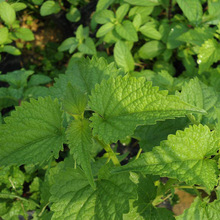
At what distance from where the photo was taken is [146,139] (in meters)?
1.39

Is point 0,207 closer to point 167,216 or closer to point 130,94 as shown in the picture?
point 167,216

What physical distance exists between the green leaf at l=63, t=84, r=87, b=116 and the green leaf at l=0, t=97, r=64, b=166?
0.13 feet

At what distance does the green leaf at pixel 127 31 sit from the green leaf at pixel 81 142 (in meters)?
1.14

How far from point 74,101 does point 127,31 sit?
1166 mm

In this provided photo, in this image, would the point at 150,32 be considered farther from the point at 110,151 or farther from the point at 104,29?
the point at 110,151

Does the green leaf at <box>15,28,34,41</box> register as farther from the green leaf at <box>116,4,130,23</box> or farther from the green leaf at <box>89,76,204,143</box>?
the green leaf at <box>89,76,204,143</box>

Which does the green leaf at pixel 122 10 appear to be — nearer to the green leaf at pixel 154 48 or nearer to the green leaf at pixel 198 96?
the green leaf at pixel 154 48

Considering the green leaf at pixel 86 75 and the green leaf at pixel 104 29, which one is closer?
the green leaf at pixel 86 75

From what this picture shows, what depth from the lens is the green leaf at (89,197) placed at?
0.94 meters

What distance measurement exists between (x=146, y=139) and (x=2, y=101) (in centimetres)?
→ 114

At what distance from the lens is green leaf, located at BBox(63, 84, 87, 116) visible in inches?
37.4

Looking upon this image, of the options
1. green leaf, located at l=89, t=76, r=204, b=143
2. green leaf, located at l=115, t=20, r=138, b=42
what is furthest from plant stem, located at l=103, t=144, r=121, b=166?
green leaf, located at l=115, t=20, r=138, b=42

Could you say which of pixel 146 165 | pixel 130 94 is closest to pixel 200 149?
pixel 146 165

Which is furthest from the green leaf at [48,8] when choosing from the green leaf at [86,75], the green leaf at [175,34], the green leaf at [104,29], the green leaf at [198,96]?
the green leaf at [198,96]
